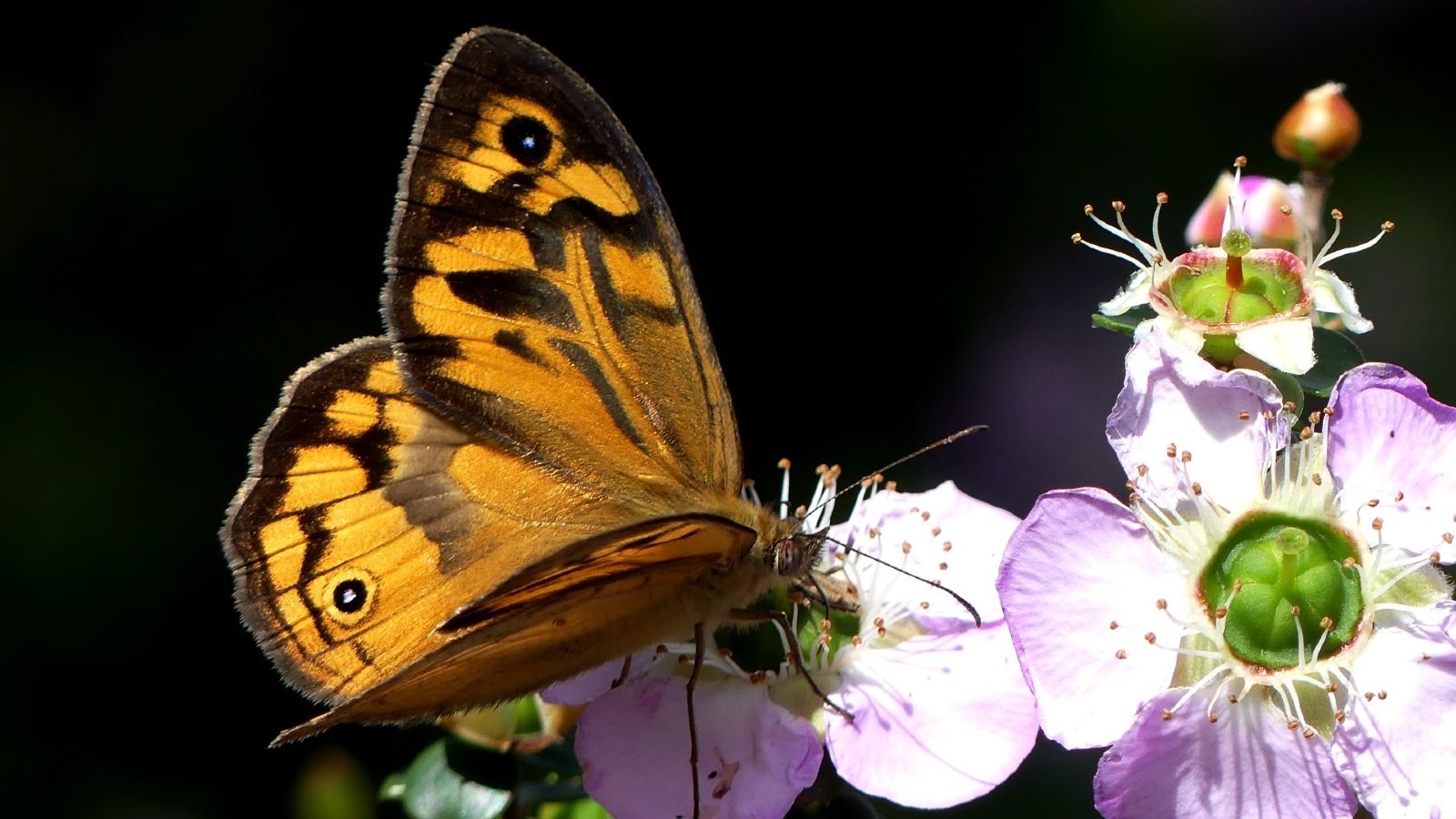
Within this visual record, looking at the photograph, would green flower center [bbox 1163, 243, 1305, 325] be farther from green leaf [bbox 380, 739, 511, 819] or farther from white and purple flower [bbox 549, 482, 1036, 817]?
green leaf [bbox 380, 739, 511, 819]

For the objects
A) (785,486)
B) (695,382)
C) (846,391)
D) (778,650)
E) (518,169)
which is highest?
(518,169)

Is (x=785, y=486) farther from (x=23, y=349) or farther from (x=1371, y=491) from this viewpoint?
(x=23, y=349)

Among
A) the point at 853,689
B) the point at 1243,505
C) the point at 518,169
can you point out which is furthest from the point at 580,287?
the point at 1243,505

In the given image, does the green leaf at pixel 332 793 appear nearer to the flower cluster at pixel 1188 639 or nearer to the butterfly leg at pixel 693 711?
the flower cluster at pixel 1188 639

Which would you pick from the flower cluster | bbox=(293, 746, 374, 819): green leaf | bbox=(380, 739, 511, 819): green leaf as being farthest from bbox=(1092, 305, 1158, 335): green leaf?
bbox=(293, 746, 374, 819): green leaf

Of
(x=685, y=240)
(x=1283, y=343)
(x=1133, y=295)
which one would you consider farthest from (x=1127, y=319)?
(x=685, y=240)

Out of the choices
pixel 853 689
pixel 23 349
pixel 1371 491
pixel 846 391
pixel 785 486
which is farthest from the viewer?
pixel 846 391

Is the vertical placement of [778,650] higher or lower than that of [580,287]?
lower

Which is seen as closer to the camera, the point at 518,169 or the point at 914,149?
the point at 518,169

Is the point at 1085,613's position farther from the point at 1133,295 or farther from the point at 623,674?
the point at 623,674
